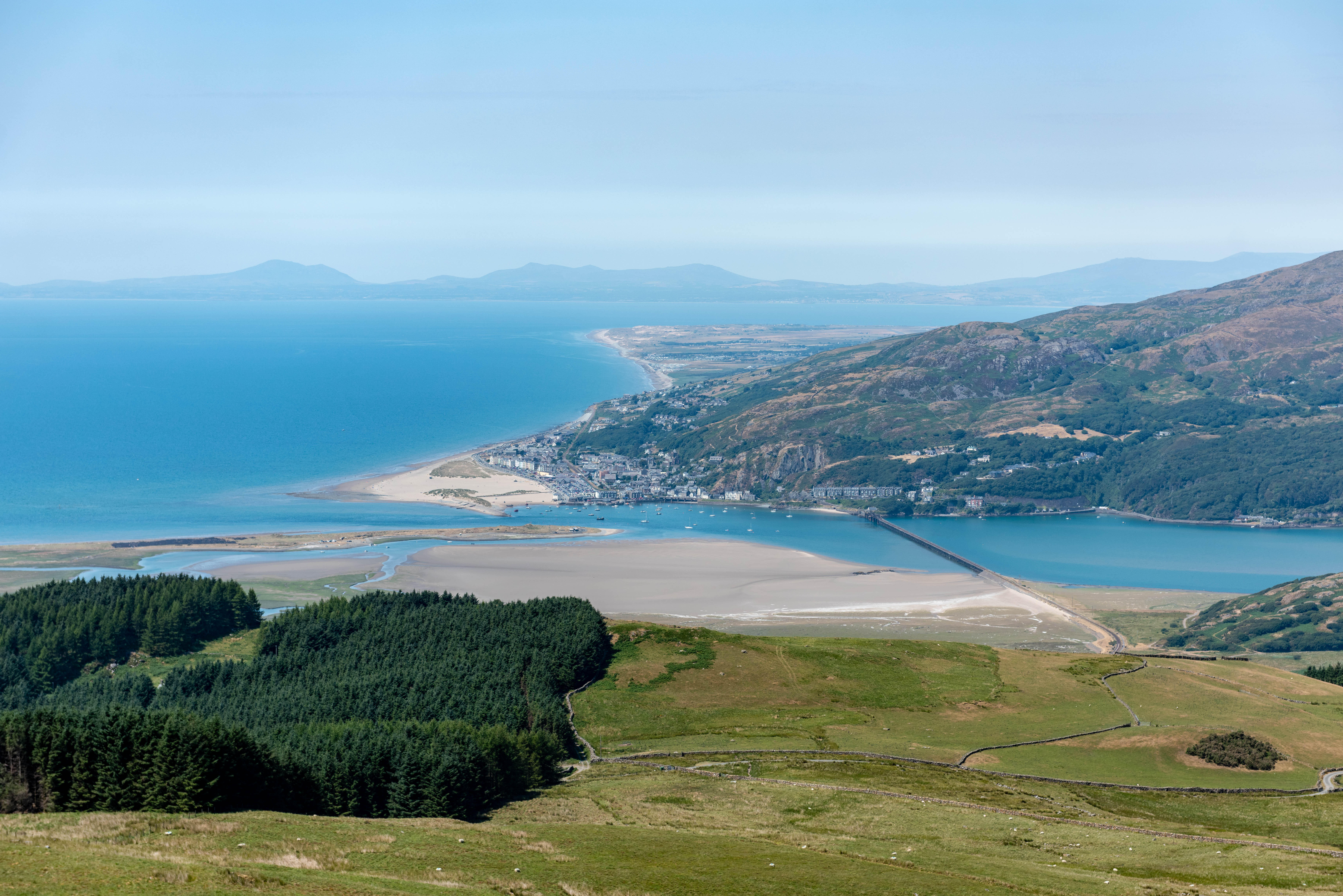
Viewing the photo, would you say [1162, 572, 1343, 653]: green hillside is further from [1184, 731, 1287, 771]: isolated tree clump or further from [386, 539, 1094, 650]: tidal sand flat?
[1184, 731, 1287, 771]: isolated tree clump

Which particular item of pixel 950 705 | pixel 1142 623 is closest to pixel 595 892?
pixel 950 705

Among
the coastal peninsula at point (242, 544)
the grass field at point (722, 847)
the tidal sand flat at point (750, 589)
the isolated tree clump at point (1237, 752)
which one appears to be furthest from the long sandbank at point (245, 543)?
the isolated tree clump at point (1237, 752)

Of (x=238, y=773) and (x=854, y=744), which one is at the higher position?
(x=238, y=773)

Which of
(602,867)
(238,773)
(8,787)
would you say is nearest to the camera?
(602,867)

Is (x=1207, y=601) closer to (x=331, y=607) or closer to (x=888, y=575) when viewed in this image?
(x=888, y=575)

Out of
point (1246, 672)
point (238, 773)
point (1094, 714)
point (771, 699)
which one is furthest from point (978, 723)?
point (238, 773)
